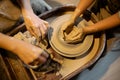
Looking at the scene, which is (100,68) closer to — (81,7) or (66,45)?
(66,45)

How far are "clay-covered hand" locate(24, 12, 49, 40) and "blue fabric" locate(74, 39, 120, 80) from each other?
62 cm

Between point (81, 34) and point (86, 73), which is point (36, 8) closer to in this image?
point (81, 34)

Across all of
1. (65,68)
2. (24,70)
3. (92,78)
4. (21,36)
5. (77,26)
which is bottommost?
(92,78)

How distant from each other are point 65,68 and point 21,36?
0.40 metres

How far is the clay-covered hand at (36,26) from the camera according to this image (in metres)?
1.44

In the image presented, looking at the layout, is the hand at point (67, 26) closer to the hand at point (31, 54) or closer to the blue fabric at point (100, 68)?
the hand at point (31, 54)

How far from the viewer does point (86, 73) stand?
1895 mm

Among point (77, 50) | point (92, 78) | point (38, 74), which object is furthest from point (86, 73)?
point (38, 74)

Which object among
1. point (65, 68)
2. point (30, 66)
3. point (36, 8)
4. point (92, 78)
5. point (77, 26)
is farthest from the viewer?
point (92, 78)

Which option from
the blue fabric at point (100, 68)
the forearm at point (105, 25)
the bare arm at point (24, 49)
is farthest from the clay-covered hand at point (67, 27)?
the blue fabric at point (100, 68)

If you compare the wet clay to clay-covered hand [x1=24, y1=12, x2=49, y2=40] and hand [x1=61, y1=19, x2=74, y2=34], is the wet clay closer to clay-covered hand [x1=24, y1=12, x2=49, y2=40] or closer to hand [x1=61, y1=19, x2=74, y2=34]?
clay-covered hand [x1=24, y1=12, x2=49, y2=40]

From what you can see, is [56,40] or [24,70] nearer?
[24,70]

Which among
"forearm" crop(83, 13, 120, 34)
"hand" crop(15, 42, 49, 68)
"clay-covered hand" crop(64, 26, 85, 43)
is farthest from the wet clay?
"forearm" crop(83, 13, 120, 34)

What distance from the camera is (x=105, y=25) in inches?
56.7
